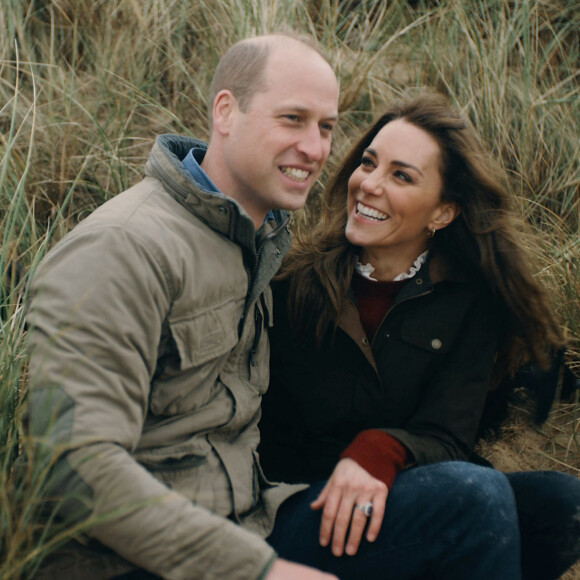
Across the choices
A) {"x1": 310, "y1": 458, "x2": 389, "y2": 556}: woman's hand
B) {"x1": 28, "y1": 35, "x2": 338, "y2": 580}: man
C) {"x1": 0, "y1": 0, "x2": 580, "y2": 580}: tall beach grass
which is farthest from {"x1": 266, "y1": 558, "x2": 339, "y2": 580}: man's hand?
{"x1": 0, "y1": 0, "x2": 580, "y2": 580}: tall beach grass

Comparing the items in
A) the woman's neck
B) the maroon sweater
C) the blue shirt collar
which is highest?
the blue shirt collar

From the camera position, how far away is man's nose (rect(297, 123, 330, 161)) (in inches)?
89.9

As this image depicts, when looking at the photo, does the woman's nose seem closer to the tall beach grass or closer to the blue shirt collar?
the blue shirt collar

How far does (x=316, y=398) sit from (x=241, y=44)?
1.26 metres

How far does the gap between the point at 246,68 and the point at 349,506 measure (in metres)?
1.40

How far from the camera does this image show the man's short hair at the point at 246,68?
2287mm

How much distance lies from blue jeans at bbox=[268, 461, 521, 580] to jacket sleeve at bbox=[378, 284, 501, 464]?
241mm

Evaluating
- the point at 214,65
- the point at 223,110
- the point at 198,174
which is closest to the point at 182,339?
the point at 198,174

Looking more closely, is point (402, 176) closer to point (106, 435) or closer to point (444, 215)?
point (444, 215)

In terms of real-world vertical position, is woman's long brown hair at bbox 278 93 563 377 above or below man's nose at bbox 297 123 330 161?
below

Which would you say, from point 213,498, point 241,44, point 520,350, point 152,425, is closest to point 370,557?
point 213,498

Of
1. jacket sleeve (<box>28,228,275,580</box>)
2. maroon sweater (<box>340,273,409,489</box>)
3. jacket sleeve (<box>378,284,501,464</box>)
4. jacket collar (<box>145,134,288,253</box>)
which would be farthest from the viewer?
jacket sleeve (<box>378,284,501,464</box>)

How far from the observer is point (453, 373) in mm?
2525

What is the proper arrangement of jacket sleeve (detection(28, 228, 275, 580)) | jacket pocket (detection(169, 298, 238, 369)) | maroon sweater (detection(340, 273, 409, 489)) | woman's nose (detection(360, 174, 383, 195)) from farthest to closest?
woman's nose (detection(360, 174, 383, 195))
maroon sweater (detection(340, 273, 409, 489))
jacket pocket (detection(169, 298, 238, 369))
jacket sleeve (detection(28, 228, 275, 580))
